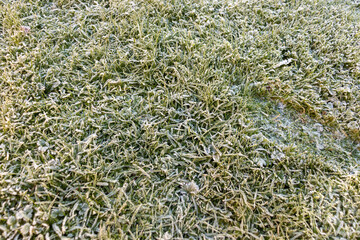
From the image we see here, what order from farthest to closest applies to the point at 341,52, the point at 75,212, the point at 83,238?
the point at 341,52, the point at 75,212, the point at 83,238

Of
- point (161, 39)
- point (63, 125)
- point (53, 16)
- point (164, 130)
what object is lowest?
point (164, 130)

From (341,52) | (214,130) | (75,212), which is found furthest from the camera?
(341,52)

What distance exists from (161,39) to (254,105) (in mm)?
1312

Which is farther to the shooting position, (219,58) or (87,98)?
(219,58)

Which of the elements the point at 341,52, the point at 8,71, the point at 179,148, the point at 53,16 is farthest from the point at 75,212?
the point at 341,52

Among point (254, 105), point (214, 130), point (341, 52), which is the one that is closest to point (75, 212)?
point (214, 130)

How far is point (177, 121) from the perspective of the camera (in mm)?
2402

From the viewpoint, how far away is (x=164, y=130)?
7.64 feet

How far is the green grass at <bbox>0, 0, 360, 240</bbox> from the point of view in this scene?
74.9 inches

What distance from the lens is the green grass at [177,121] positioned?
74.9 inches

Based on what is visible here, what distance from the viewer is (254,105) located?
8.57 ft

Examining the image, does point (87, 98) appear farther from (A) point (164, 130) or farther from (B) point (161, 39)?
(B) point (161, 39)

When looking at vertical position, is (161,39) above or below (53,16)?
below

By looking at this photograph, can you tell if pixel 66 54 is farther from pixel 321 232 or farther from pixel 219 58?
pixel 321 232
